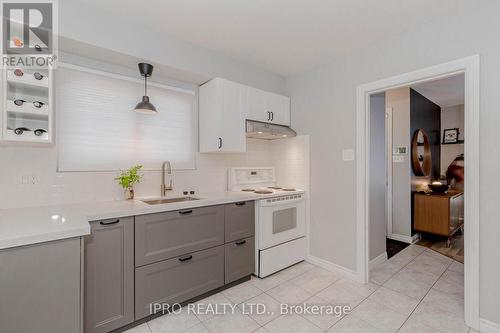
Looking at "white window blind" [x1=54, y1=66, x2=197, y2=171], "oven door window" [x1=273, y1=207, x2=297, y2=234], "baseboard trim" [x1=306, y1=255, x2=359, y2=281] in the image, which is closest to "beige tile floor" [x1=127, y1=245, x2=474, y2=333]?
"baseboard trim" [x1=306, y1=255, x2=359, y2=281]

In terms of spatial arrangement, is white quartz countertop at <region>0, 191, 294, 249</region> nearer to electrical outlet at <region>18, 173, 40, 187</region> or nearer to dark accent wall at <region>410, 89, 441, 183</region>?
electrical outlet at <region>18, 173, 40, 187</region>

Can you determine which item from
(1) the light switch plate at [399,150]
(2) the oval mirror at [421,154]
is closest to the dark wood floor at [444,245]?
(2) the oval mirror at [421,154]

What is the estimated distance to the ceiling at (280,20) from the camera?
187 centimetres

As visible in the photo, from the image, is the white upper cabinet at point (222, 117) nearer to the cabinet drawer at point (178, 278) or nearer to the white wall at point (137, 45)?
the white wall at point (137, 45)

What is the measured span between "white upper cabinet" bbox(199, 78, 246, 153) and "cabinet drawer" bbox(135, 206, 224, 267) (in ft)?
2.56

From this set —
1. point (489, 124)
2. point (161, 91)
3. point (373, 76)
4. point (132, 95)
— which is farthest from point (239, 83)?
point (489, 124)

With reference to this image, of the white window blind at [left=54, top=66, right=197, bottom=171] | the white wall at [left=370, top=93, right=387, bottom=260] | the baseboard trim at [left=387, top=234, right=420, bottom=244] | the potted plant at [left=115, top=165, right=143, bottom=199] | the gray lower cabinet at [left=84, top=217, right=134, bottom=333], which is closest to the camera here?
the gray lower cabinet at [left=84, top=217, right=134, bottom=333]

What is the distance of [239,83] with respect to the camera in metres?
A: 2.87

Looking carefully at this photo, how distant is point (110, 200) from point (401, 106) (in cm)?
441

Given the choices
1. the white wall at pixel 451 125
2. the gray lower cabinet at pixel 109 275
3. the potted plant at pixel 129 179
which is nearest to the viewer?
the gray lower cabinet at pixel 109 275

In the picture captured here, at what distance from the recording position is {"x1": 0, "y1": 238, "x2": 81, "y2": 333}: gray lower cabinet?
116 cm

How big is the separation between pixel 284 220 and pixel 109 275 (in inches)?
72.2

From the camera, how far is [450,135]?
16.0 ft

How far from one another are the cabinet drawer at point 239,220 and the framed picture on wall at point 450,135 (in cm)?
483
